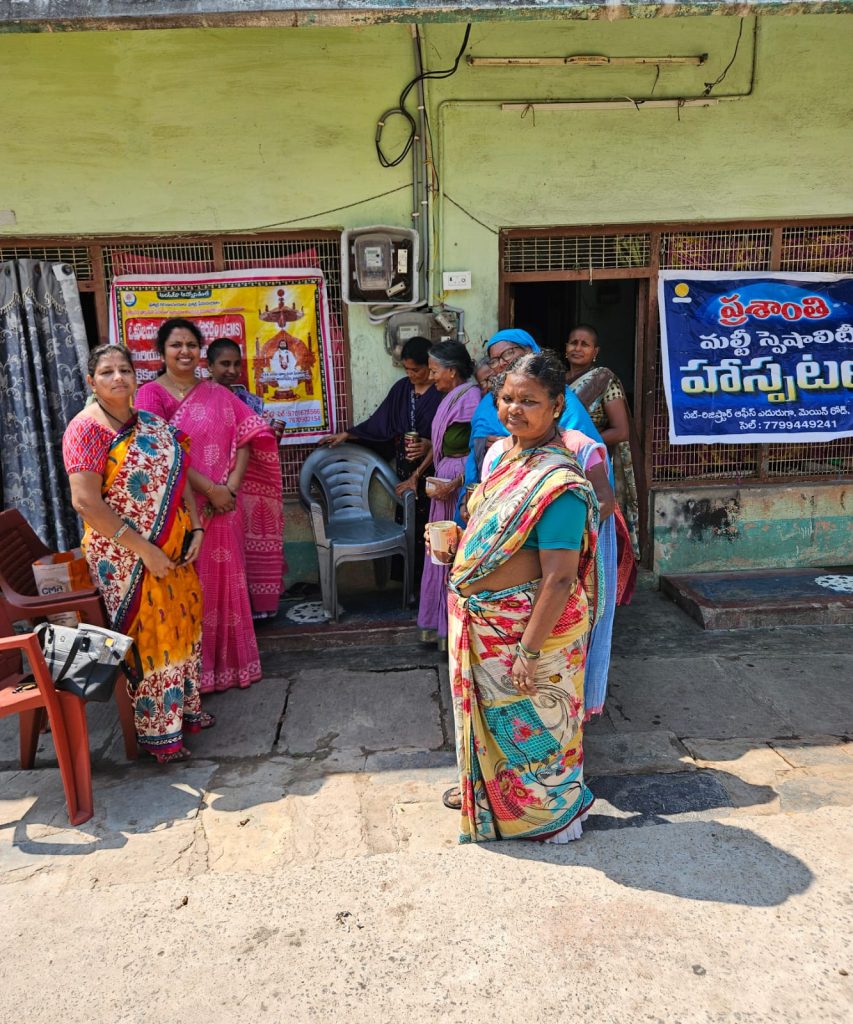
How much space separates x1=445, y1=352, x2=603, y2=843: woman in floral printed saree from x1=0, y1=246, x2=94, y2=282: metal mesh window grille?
139 inches

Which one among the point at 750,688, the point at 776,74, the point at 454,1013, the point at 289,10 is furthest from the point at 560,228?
the point at 454,1013

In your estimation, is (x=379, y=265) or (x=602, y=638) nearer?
(x=602, y=638)

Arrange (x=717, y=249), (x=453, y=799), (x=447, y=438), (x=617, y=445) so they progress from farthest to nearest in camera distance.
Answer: (x=717, y=249)
(x=617, y=445)
(x=447, y=438)
(x=453, y=799)

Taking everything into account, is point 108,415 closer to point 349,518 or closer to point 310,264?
point 349,518

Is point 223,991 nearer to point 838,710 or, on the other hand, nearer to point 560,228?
point 838,710

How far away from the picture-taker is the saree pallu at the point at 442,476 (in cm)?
409

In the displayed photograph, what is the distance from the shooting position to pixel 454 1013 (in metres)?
2.10

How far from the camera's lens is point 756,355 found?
17.5 ft

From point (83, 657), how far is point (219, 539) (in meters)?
1.14

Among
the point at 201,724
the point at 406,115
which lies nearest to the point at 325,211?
the point at 406,115

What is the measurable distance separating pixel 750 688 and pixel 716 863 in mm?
1505

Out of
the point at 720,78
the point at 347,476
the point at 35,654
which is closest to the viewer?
the point at 35,654

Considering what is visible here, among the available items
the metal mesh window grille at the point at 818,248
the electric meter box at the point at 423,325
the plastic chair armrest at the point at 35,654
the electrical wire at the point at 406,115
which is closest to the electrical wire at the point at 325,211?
the electrical wire at the point at 406,115

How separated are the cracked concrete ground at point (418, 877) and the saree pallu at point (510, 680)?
0.51 feet
